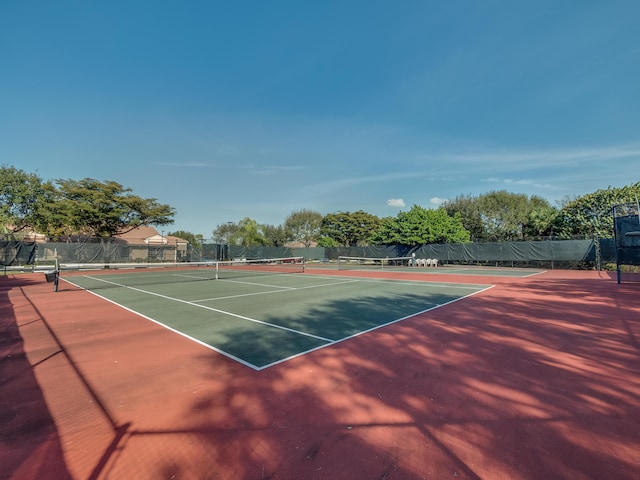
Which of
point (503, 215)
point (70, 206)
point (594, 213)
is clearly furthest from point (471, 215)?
point (70, 206)

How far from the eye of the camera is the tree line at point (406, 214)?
26.5m

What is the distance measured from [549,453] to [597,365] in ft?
9.16

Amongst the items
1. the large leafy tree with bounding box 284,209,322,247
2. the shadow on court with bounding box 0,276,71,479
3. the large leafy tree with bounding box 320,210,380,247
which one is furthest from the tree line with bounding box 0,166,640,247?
the shadow on court with bounding box 0,276,71,479

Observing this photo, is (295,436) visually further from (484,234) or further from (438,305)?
(484,234)

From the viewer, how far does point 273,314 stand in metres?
7.98

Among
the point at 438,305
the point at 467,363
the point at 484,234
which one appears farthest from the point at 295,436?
the point at 484,234

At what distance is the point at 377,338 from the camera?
19.3 feet

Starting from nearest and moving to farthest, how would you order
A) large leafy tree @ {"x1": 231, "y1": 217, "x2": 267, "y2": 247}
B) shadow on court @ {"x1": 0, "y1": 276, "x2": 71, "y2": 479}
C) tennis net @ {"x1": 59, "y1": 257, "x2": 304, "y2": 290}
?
1. shadow on court @ {"x1": 0, "y1": 276, "x2": 71, "y2": 479}
2. tennis net @ {"x1": 59, "y1": 257, "x2": 304, "y2": 290}
3. large leafy tree @ {"x1": 231, "y1": 217, "x2": 267, "y2": 247}

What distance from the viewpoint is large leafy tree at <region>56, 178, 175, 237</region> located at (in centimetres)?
3350

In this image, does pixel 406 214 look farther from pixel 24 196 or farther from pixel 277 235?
pixel 24 196

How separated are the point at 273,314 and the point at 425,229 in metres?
28.2

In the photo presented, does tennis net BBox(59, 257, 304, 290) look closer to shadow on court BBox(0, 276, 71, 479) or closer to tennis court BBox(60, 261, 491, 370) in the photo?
tennis court BBox(60, 261, 491, 370)

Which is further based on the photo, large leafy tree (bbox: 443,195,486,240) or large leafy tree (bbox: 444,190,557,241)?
large leafy tree (bbox: 443,195,486,240)

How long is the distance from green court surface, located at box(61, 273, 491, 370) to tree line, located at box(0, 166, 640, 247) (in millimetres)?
22575
